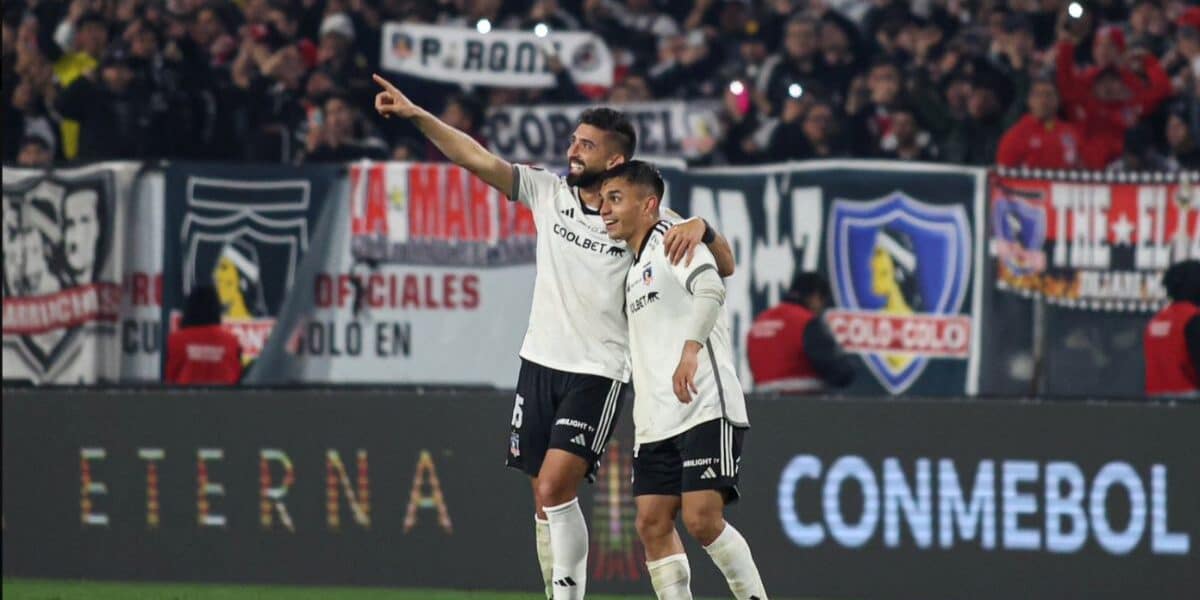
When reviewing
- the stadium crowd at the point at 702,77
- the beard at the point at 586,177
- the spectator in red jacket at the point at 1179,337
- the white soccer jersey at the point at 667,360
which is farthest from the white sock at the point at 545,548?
the stadium crowd at the point at 702,77

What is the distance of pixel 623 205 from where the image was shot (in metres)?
8.29

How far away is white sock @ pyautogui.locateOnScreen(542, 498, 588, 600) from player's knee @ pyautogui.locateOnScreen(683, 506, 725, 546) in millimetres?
551

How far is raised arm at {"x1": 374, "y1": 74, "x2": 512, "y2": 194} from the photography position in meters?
8.41

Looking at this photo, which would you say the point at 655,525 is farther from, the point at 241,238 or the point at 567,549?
the point at 241,238

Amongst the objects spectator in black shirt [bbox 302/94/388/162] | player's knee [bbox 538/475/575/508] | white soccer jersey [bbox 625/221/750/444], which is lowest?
player's knee [bbox 538/475/575/508]

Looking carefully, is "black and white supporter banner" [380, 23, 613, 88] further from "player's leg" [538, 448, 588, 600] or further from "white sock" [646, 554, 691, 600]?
"white sock" [646, 554, 691, 600]

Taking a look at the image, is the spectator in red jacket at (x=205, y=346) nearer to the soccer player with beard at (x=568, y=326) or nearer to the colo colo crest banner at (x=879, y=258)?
the colo colo crest banner at (x=879, y=258)

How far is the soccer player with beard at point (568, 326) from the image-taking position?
8586mm

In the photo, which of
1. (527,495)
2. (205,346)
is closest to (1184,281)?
(527,495)

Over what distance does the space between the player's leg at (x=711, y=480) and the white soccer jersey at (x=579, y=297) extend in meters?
0.69

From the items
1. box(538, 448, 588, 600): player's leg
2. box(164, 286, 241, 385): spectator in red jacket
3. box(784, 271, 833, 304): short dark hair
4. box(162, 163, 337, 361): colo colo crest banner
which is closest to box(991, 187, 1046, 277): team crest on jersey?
box(784, 271, 833, 304): short dark hair

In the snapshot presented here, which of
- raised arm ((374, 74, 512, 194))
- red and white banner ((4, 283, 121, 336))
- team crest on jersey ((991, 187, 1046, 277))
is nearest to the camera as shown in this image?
raised arm ((374, 74, 512, 194))

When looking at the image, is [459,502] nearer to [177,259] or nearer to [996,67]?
[177,259]

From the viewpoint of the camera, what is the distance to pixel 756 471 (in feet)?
37.4
